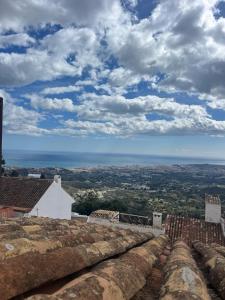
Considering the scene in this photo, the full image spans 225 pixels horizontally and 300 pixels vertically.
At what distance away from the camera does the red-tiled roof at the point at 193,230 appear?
17625 mm

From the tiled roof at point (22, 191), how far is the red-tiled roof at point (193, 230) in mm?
9939

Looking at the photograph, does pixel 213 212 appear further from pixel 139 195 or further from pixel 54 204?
pixel 139 195

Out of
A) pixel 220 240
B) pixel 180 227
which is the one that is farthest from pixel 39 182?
pixel 220 240

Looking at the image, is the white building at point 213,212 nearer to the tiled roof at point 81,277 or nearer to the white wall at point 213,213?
the white wall at point 213,213

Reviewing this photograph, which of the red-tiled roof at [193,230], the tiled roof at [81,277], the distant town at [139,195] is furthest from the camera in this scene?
the distant town at [139,195]

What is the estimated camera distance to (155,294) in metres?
3.88

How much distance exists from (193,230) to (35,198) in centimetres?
1164

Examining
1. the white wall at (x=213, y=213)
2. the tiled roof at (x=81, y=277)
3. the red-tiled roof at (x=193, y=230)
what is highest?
the tiled roof at (x=81, y=277)

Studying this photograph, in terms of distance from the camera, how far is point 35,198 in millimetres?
24922

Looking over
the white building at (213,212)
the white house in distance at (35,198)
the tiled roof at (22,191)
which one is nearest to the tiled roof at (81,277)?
the white building at (213,212)

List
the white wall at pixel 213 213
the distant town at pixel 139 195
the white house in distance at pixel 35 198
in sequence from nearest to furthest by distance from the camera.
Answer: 1. the white wall at pixel 213 213
2. the white house in distance at pixel 35 198
3. the distant town at pixel 139 195

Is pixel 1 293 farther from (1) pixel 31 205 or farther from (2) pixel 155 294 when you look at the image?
(1) pixel 31 205

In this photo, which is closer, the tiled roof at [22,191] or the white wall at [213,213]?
the white wall at [213,213]

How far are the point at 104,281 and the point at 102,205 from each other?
3939cm
